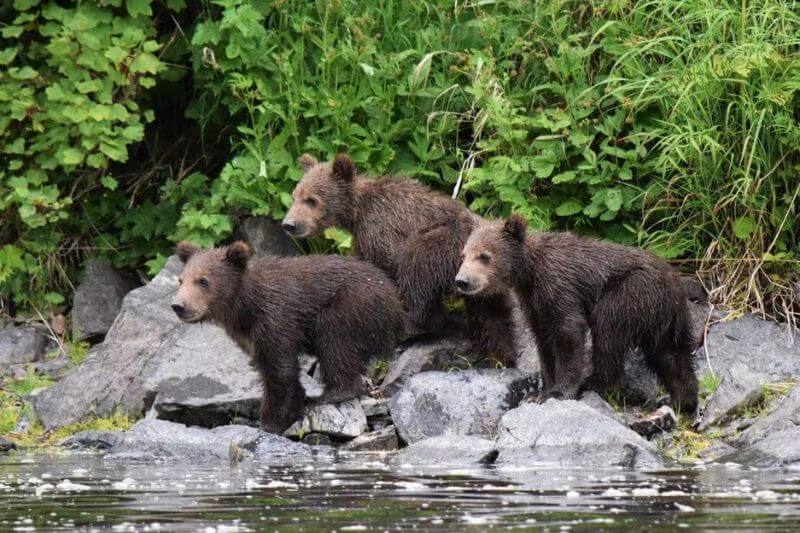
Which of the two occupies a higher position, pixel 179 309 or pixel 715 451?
pixel 179 309

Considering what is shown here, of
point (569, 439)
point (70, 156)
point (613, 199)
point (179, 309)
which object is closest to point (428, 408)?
point (569, 439)

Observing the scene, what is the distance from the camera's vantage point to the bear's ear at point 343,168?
11281mm

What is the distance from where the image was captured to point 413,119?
12.0 metres

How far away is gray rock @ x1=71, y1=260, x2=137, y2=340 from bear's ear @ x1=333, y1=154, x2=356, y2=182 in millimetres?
2931

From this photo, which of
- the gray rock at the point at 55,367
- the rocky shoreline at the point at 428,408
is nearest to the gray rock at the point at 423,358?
the rocky shoreline at the point at 428,408

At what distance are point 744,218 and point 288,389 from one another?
363 centimetres

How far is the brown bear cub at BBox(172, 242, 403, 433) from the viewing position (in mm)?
10141

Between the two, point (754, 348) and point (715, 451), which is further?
point (754, 348)

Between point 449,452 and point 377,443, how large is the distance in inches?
39.4

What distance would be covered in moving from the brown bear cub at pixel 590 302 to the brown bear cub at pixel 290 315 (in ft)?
2.75

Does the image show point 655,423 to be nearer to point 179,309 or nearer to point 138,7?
point 179,309

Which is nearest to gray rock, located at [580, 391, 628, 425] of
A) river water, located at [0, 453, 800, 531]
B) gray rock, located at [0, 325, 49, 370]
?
river water, located at [0, 453, 800, 531]

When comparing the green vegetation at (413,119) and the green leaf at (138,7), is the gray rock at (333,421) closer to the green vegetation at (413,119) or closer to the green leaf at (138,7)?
the green vegetation at (413,119)

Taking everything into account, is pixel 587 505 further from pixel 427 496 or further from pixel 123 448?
pixel 123 448
